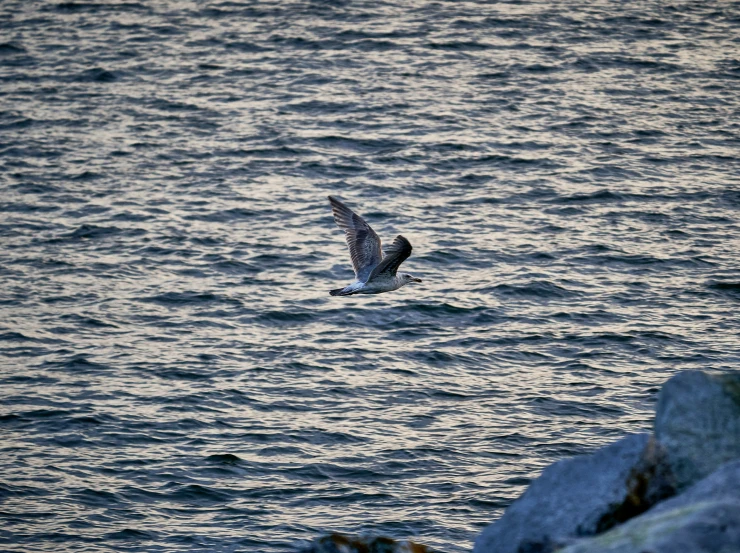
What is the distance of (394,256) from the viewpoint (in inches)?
562

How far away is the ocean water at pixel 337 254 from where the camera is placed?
15.4 meters

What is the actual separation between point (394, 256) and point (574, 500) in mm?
6713

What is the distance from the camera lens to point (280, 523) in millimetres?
14133

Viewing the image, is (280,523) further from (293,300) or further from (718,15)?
(718,15)

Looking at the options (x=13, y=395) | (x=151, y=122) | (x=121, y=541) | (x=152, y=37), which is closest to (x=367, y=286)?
(x=121, y=541)

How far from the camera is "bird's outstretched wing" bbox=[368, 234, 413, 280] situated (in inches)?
537

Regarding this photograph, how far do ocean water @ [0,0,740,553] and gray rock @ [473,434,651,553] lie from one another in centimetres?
564

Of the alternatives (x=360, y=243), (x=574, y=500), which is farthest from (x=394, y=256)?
(x=574, y=500)

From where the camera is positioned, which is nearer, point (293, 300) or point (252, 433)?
point (252, 433)

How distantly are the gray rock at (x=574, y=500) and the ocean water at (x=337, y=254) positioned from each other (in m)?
5.64

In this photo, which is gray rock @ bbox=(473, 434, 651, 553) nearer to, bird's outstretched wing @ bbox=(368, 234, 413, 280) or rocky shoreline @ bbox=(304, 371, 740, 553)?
rocky shoreline @ bbox=(304, 371, 740, 553)

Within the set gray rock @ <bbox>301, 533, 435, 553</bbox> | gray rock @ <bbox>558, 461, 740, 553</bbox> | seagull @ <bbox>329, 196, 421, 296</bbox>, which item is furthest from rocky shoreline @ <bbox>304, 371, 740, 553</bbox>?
seagull @ <bbox>329, 196, 421, 296</bbox>

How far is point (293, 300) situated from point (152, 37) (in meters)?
16.9

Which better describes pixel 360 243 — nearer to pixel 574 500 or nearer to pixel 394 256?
pixel 394 256
